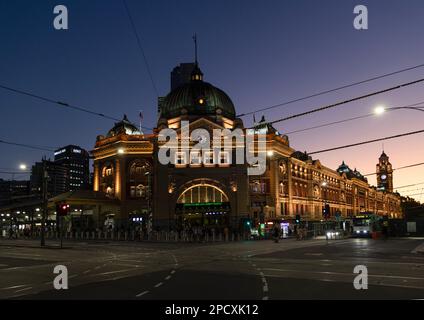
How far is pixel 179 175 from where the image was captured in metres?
72.9

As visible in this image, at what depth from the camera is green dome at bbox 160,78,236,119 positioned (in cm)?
8438

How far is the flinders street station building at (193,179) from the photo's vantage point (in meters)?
72.5

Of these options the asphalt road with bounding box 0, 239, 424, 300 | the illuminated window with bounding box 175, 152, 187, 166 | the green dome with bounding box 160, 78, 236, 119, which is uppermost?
the green dome with bounding box 160, 78, 236, 119

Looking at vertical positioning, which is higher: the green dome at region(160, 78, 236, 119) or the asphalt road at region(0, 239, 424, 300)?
the green dome at region(160, 78, 236, 119)

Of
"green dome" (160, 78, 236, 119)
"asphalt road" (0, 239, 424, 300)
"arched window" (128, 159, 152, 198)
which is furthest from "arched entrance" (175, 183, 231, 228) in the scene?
"asphalt road" (0, 239, 424, 300)

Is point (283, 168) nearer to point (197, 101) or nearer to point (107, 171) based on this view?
point (197, 101)

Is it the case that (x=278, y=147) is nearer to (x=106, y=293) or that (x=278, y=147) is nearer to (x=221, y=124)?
(x=221, y=124)

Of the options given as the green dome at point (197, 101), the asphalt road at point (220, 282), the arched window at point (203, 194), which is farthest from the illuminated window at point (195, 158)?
the asphalt road at point (220, 282)

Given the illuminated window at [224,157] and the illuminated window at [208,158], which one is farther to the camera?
the illuminated window at [208,158]

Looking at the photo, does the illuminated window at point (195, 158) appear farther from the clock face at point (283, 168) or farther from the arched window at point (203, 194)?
the clock face at point (283, 168)

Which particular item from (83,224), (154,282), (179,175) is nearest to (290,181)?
(179,175)

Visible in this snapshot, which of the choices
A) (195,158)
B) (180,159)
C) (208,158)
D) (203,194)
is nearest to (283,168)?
(208,158)

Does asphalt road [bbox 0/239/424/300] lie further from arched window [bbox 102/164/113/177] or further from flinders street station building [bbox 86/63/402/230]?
arched window [bbox 102/164/113/177]

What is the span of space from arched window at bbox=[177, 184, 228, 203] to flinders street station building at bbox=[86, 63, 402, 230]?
16 centimetres
